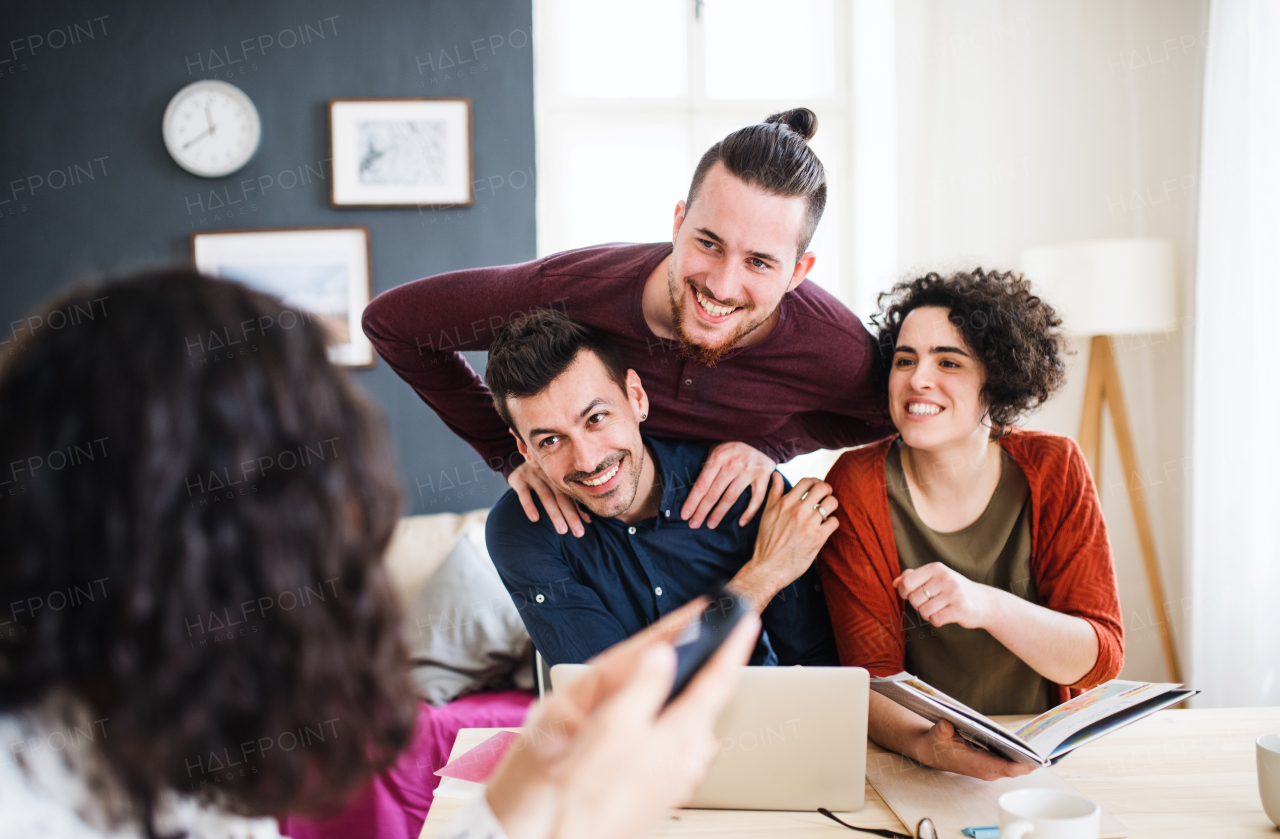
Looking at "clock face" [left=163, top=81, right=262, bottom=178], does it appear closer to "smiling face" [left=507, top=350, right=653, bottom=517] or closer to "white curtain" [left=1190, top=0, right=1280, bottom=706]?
"smiling face" [left=507, top=350, right=653, bottom=517]

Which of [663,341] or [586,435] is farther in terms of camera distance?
[663,341]

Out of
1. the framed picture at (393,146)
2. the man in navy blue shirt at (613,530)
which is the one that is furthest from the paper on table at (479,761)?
the framed picture at (393,146)

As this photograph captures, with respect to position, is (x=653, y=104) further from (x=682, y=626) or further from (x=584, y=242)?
(x=682, y=626)

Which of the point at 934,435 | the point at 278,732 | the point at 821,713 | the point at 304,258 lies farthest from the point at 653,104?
the point at 278,732

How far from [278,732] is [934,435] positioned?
4.26ft

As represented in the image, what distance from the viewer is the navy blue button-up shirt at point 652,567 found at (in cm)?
172

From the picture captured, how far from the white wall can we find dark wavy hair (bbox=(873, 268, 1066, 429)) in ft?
5.66

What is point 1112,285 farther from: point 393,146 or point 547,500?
point 393,146

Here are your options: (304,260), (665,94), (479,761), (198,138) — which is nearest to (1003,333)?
(479,761)

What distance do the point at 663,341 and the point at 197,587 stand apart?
1.27 metres

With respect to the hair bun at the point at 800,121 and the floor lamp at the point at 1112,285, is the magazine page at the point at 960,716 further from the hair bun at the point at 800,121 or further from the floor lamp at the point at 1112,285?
the floor lamp at the point at 1112,285

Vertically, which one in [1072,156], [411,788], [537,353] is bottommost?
[411,788]

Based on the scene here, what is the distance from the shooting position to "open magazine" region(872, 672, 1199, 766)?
43.7 inches

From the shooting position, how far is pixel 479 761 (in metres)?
1.30
